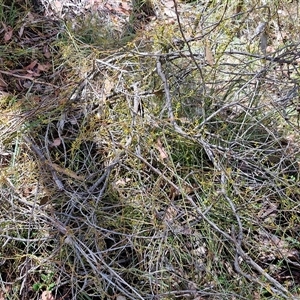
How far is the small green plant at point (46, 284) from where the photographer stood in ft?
6.23

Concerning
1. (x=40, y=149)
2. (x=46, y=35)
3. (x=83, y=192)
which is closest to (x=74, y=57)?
(x=46, y=35)

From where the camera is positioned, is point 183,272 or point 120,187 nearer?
point 183,272

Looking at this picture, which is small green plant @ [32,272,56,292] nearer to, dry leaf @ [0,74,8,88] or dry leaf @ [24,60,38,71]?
dry leaf @ [0,74,8,88]

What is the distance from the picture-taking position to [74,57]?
2660 millimetres

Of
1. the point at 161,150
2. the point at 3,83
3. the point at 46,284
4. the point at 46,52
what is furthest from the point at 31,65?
the point at 46,284

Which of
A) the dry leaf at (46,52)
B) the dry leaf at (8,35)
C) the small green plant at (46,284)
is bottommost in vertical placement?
the small green plant at (46,284)

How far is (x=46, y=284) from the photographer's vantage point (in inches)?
75.0

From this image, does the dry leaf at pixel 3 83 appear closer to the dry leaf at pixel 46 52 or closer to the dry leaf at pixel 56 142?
the dry leaf at pixel 46 52

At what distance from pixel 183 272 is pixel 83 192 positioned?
59cm

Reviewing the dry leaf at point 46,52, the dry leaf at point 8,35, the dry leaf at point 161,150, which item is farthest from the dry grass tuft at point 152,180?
the dry leaf at point 8,35

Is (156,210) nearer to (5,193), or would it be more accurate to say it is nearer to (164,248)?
(164,248)

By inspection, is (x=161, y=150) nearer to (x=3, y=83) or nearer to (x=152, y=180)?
(x=152, y=180)

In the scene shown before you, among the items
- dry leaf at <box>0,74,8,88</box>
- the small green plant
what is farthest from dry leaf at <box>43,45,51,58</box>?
the small green plant

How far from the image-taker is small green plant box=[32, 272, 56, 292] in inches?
74.7
